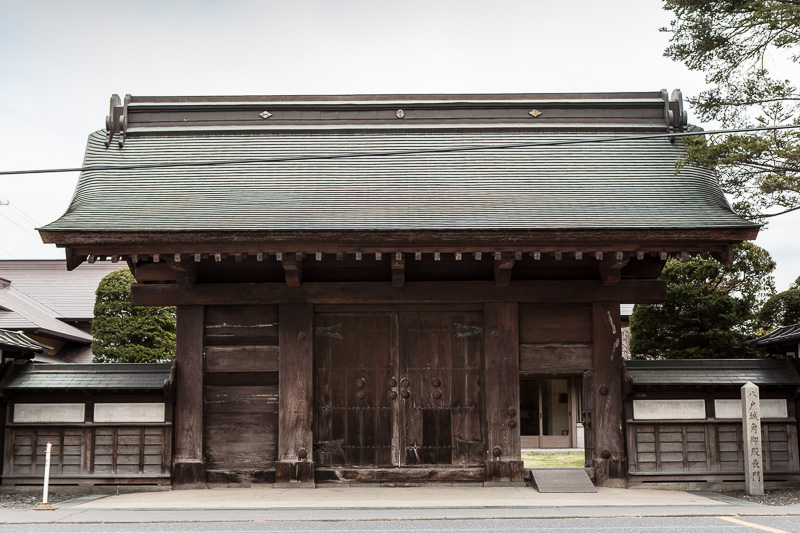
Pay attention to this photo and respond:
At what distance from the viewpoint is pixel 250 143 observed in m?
13.4

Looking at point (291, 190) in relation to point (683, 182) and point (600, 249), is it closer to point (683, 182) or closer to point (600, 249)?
point (600, 249)

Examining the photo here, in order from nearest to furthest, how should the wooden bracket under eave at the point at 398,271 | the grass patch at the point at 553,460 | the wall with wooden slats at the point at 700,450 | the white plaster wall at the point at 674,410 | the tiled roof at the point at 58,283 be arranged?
the wooden bracket under eave at the point at 398,271 < the wall with wooden slats at the point at 700,450 < the white plaster wall at the point at 674,410 < the grass patch at the point at 553,460 < the tiled roof at the point at 58,283

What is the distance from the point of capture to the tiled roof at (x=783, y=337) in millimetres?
11250

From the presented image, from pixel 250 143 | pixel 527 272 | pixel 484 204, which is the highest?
pixel 250 143

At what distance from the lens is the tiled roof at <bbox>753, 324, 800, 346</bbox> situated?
11250 millimetres

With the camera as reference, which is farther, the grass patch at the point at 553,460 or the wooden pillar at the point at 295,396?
the grass patch at the point at 553,460

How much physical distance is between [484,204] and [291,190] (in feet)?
10.5

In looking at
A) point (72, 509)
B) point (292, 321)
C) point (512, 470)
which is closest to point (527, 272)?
point (512, 470)

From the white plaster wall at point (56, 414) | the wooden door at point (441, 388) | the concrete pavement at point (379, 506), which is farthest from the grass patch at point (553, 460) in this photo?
the white plaster wall at point (56, 414)

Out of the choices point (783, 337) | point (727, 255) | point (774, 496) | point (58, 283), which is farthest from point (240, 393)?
point (58, 283)

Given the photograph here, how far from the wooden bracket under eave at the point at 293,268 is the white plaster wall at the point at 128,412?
2.81 metres

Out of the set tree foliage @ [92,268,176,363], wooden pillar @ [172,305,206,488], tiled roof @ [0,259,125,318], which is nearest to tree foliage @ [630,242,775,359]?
wooden pillar @ [172,305,206,488]

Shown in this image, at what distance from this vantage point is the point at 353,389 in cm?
1177

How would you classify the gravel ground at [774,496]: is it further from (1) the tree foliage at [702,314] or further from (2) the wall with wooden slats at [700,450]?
(1) the tree foliage at [702,314]
